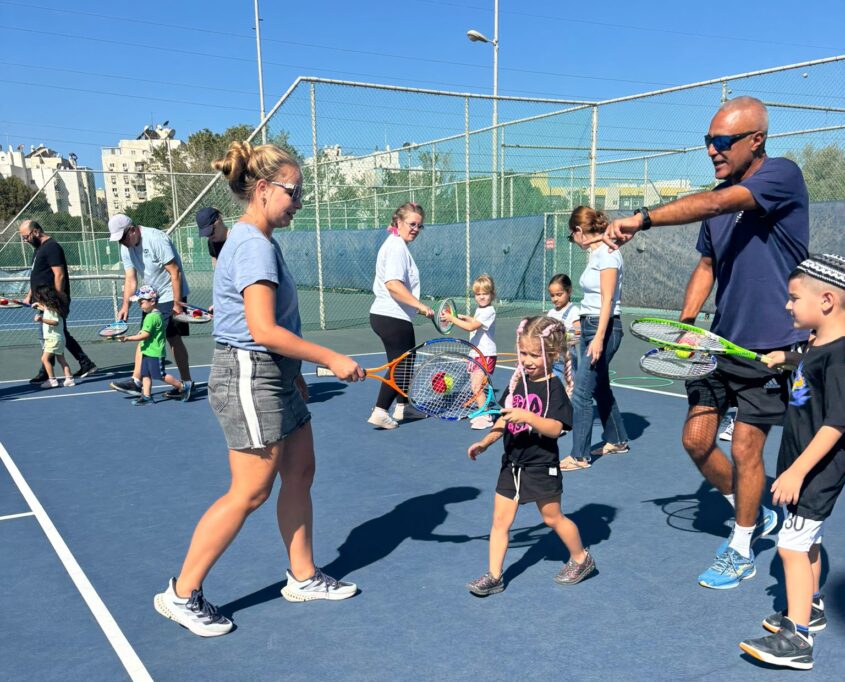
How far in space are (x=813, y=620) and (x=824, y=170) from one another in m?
11.4

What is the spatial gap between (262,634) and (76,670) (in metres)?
0.69

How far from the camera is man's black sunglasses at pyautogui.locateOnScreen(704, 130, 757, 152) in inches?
118

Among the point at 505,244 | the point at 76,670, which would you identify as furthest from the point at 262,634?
the point at 505,244

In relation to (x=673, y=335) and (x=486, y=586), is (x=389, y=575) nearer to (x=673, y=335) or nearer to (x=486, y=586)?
(x=486, y=586)

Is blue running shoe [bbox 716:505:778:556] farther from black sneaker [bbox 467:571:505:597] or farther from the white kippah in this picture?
the white kippah

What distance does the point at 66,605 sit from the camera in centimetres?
317

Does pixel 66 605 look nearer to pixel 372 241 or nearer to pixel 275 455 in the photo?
pixel 275 455

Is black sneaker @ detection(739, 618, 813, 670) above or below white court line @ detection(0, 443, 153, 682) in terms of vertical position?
above

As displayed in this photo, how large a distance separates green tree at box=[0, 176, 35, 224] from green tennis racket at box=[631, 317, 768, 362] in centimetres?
6650

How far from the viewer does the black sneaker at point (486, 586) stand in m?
3.18

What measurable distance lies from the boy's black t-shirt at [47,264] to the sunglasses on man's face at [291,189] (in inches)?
270

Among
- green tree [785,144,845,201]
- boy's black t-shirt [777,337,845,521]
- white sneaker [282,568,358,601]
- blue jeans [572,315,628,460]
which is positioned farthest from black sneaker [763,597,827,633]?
green tree [785,144,845,201]

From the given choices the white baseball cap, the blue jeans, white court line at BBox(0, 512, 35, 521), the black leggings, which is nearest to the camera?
white court line at BBox(0, 512, 35, 521)

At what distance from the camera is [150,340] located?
7.17 meters
